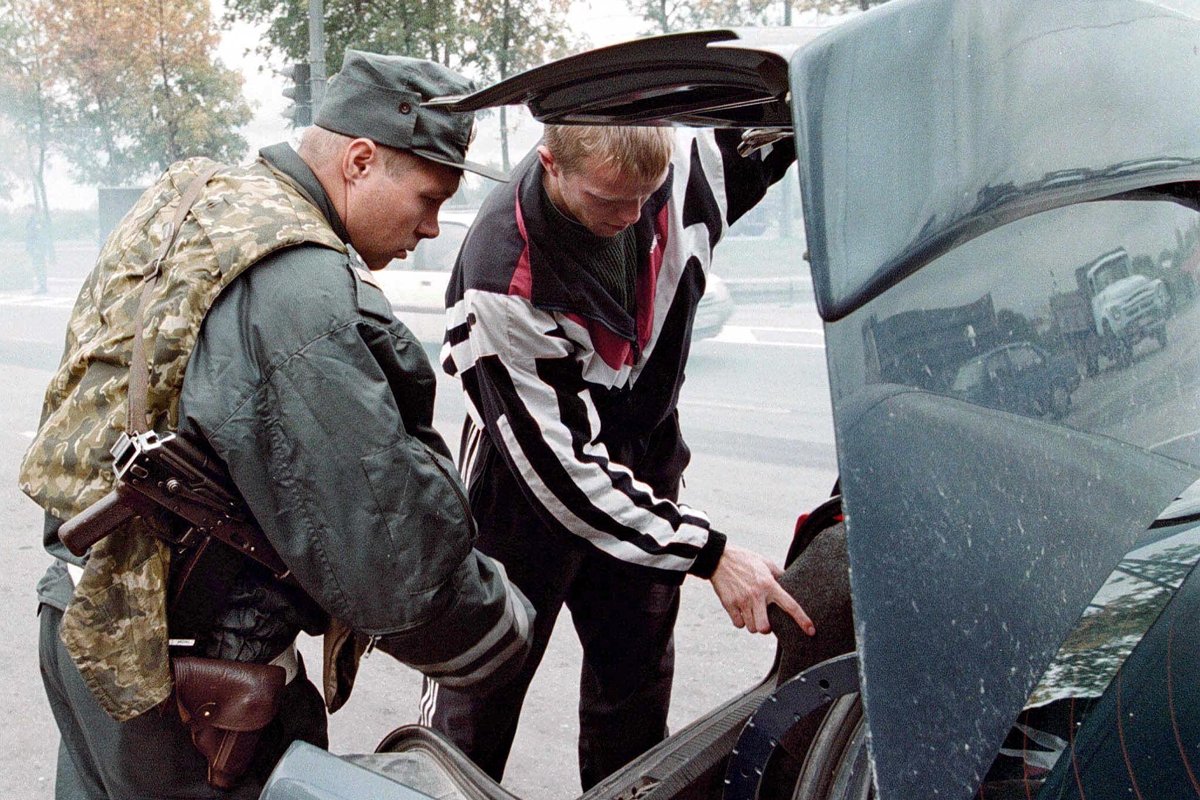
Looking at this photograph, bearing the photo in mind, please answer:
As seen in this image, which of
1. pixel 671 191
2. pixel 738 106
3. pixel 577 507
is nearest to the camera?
pixel 738 106

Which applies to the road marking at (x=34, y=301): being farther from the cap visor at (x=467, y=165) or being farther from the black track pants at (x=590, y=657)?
the cap visor at (x=467, y=165)

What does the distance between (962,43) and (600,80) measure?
2.21 ft

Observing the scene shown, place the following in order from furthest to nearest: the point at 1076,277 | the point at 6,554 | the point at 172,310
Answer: the point at 6,554 → the point at 172,310 → the point at 1076,277

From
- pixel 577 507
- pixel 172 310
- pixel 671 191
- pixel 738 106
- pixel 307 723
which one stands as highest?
pixel 738 106

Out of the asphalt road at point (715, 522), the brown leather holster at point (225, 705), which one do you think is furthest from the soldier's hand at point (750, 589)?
the asphalt road at point (715, 522)

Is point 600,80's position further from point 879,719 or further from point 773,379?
point 773,379

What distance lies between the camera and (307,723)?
6.49 ft

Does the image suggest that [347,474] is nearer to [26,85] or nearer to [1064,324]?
[1064,324]

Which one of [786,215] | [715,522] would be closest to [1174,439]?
[715,522]

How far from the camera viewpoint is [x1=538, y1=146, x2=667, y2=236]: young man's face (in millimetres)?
2205

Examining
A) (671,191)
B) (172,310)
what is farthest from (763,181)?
(172,310)

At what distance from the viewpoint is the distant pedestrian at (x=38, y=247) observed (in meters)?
22.8

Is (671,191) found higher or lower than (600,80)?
lower

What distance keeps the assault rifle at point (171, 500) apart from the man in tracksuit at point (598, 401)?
64 centimetres
